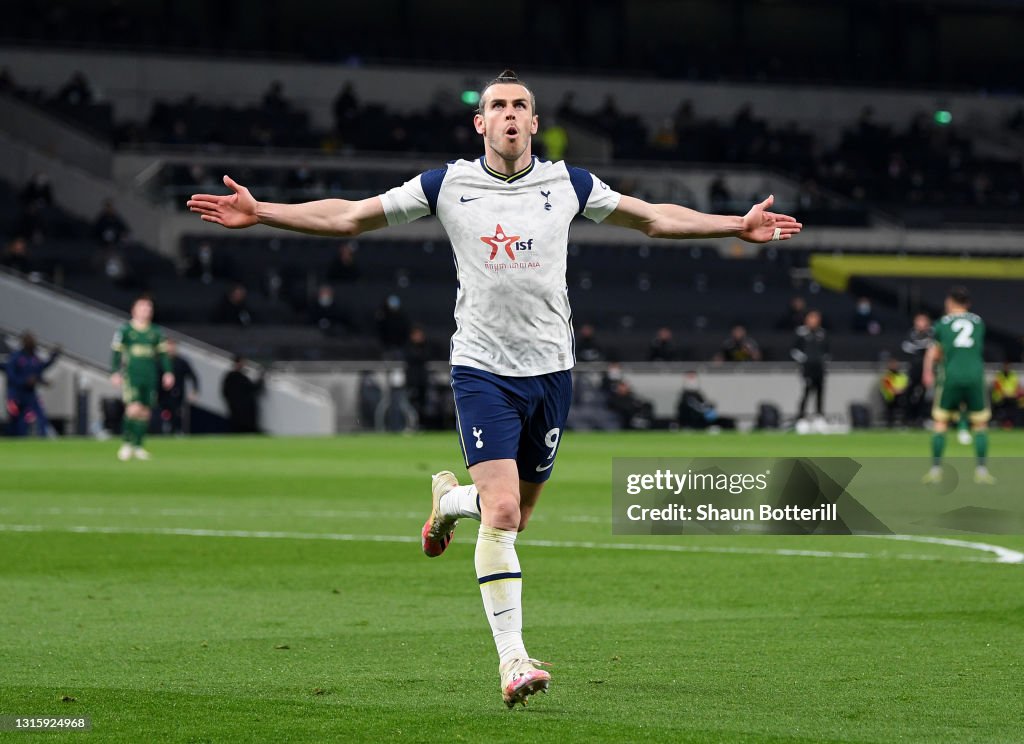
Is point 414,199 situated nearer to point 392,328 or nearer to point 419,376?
point 419,376

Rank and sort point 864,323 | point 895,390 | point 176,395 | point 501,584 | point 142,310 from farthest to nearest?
point 864,323
point 895,390
point 176,395
point 142,310
point 501,584

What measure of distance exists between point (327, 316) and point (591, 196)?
30.8 metres

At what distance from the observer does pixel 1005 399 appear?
39000 mm

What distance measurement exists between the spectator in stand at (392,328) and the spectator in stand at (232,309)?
282cm

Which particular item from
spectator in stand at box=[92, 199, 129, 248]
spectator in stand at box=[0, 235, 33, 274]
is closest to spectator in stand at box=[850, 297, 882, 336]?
spectator in stand at box=[92, 199, 129, 248]

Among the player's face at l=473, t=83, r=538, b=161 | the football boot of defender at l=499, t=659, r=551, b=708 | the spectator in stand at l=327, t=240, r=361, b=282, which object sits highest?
the spectator in stand at l=327, t=240, r=361, b=282

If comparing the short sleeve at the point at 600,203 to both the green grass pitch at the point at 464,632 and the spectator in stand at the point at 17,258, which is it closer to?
the green grass pitch at the point at 464,632

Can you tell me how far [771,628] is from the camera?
9.14 m

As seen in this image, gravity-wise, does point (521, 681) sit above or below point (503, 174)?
below

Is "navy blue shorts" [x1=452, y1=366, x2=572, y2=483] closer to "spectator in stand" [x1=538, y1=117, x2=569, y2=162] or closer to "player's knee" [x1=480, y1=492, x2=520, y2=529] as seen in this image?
"player's knee" [x1=480, y1=492, x2=520, y2=529]

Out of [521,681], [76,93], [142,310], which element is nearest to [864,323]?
[76,93]

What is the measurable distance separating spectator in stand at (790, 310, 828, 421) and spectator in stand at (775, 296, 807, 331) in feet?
16.4

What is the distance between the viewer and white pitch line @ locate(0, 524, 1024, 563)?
43.3 feet

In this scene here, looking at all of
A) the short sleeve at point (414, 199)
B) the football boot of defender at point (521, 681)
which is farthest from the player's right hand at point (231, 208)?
the football boot of defender at point (521, 681)
